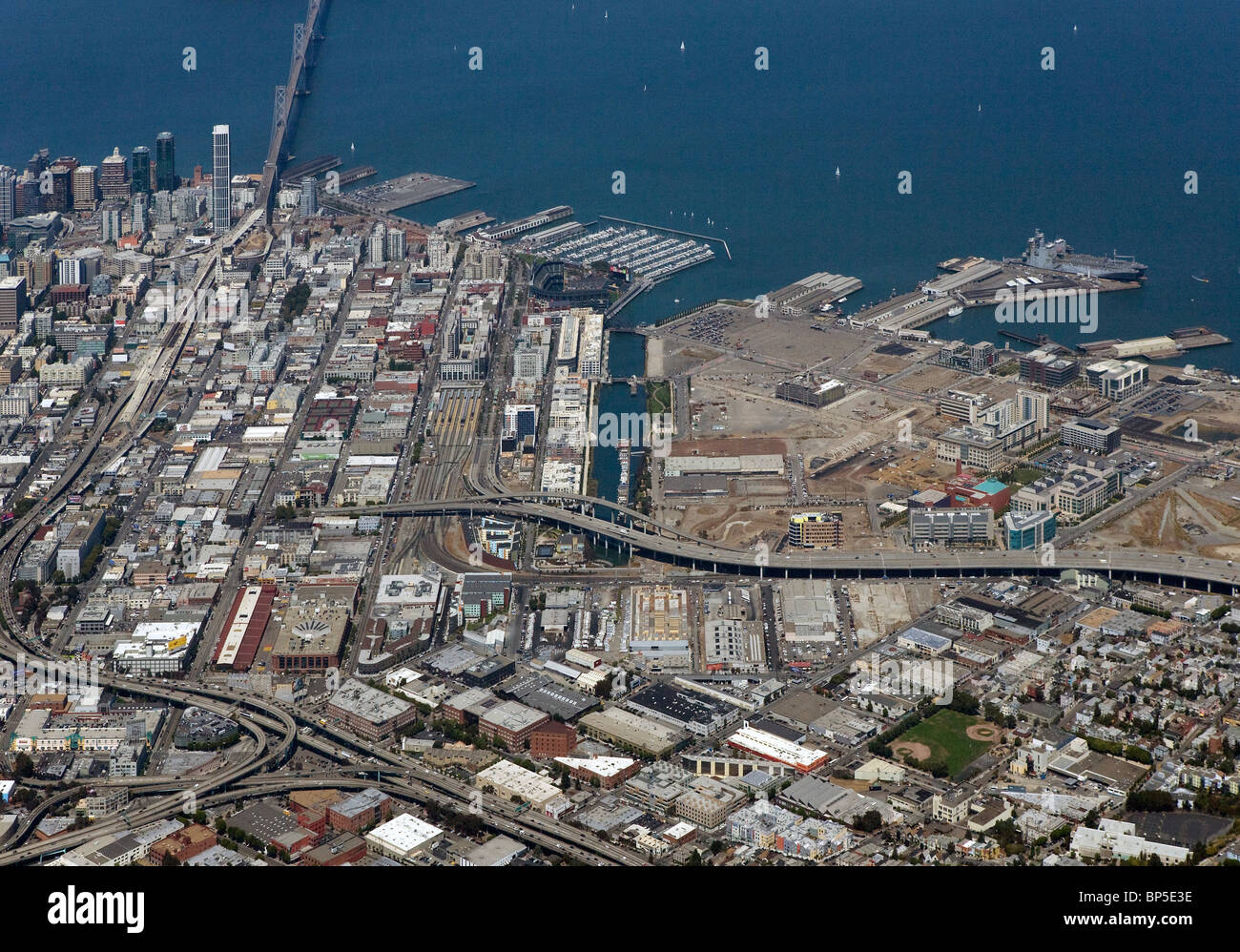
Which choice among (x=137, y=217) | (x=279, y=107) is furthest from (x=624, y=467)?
(x=279, y=107)

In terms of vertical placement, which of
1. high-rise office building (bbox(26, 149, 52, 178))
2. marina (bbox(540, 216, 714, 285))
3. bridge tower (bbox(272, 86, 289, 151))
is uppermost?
bridge tower (bbox(272, 86, 289, 151))

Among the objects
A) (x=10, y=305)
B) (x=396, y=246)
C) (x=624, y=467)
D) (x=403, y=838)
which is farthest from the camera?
(x=396, y=246)

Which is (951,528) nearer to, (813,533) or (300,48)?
(813,533)

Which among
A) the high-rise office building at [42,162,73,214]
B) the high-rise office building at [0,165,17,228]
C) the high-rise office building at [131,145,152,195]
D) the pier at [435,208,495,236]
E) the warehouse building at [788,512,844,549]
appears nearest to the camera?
the warehouse building at [788,512,844,549]

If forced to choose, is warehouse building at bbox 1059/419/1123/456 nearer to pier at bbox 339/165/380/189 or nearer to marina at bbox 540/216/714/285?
marina at bbox 540/216/714/285

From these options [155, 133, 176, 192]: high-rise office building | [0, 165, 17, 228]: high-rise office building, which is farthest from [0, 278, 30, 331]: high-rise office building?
[155, 133, 176, 192]: high-rise office building

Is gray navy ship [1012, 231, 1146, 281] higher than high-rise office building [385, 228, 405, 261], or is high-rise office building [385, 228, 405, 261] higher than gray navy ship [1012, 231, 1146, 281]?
high-rise office building [385, 228, 405, 261]
